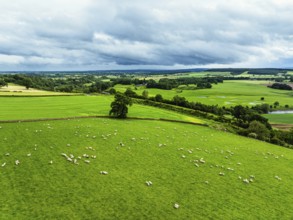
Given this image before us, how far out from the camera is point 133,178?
1013 inches

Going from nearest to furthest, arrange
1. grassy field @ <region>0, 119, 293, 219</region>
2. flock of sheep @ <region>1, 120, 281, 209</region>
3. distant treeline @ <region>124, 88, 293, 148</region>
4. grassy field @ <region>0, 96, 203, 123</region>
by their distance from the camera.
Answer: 1. grassy field @ <region>0, 119, 293, 219</region>
2. flock of sheep @ <region>1, 120, 281, 209</region>
3. grassy field @ <region>0, 96, 203, 123</region>
4. distant treeline @ <region>124, 88, 293, 148</region>

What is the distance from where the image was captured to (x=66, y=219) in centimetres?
1844

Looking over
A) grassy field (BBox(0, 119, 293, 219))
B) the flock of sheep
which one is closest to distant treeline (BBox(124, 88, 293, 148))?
grassy field (BBox(0, 119, 293, 219))

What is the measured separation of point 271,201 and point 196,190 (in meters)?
7.02

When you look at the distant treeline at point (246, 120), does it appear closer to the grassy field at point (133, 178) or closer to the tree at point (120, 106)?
the grassy field at point (133, 178)

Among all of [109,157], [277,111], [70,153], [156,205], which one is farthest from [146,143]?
[277,111]

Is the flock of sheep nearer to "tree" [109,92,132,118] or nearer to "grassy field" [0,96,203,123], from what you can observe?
"tree" [109,92,132,118]

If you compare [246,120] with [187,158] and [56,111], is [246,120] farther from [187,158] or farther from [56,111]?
[187,158]

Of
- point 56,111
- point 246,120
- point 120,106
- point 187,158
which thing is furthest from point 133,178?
point 246,120

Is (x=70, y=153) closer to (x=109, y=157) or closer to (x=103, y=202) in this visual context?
(x=109, y=157)

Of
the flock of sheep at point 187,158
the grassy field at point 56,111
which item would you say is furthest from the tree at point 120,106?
the flock of sheep at point 187,158

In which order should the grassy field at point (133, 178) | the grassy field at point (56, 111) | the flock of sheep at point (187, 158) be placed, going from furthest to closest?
the grassy field at point (56, 111), the flock of sheep at point (187, 158), the grassy field at point (133, 178)

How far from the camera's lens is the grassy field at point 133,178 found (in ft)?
66.9

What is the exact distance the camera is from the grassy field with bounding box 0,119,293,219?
20391 mm
